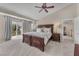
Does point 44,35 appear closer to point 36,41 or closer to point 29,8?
point 36,41

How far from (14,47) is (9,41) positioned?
0.45 feet

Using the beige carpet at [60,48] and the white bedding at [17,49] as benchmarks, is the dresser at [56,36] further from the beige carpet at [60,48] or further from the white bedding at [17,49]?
the white bedding at [17,49]

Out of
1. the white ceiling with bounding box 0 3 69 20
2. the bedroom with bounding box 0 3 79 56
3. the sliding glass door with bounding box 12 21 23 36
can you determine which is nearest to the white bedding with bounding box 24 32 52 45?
the bedroom with bounding box 0 3 79 56

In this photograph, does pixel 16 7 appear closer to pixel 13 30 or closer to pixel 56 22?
pixel 13 30

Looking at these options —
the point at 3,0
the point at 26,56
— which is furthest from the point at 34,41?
the point at 3,0

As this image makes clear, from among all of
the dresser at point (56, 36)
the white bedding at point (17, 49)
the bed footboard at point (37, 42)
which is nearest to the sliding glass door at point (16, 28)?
the white bedding at point (17, 49)

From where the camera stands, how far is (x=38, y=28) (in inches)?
78.0

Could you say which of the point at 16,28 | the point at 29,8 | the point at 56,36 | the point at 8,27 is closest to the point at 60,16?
the point at 56,36

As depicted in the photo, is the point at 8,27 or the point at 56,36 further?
the point at 56,36

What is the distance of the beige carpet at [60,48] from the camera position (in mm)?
1848

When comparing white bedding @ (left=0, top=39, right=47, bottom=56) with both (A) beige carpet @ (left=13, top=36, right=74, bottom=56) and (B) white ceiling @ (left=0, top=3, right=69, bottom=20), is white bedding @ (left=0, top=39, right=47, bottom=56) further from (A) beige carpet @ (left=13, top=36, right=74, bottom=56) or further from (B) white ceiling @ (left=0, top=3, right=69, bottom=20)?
(B) white ceiling @ (left=0, top=3, right=69, bottom=20)

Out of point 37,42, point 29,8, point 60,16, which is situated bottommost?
point 37,42

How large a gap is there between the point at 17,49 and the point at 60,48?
0.77 metres

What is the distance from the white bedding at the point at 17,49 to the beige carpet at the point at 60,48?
0.13 m
